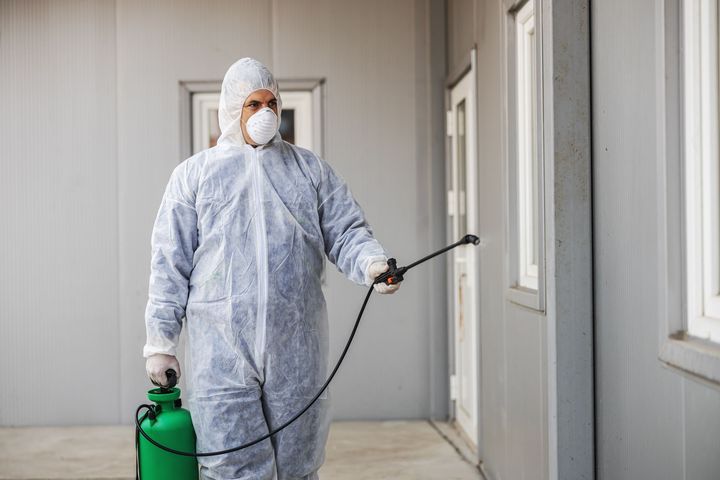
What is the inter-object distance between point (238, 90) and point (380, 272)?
652 millimetres

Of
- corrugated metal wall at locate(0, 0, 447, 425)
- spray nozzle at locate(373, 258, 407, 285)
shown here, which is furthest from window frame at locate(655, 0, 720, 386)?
corrugated metal wall at locate(0, 0, 447, 425)

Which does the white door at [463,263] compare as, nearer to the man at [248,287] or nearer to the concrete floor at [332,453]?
the concrete floor at [332,453]

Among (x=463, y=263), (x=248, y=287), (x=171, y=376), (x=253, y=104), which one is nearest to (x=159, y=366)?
(x=171, y=376)

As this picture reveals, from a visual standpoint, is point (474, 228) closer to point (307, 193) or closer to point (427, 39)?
point (427, 39)

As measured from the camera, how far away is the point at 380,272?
2025 mm

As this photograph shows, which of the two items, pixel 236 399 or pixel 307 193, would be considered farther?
pixel 307 193

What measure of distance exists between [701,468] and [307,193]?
1.19 m

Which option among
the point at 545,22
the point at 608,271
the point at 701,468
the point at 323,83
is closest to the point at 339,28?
the point at 323,83

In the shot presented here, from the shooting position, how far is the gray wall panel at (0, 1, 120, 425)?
4301 mm

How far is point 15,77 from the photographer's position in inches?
169

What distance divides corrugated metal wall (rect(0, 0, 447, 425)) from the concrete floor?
0.15 metres

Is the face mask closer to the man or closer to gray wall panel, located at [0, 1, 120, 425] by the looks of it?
the man

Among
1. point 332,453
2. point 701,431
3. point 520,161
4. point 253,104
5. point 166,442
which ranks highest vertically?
point 253,104

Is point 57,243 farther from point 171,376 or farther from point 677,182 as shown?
point 677,182
